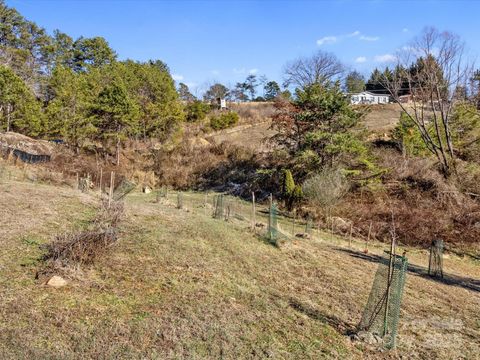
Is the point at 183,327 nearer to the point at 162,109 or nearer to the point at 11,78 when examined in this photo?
the point at 11,78

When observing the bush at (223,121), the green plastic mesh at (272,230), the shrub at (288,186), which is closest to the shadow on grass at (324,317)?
the green plastic mesh at (272,230)

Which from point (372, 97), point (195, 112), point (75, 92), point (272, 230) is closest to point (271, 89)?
point (372, 97)

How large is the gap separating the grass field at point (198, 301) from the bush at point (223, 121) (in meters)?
29.2

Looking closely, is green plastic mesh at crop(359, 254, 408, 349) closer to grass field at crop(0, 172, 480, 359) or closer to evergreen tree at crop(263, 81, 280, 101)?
grass field at crop(0, 172, 480, 359)

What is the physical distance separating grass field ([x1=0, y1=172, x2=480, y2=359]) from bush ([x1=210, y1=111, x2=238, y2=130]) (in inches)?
1151

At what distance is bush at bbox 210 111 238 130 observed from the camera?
38688mm

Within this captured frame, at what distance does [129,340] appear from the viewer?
471cm

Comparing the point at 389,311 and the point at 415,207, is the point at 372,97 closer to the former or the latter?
the point at 415,207

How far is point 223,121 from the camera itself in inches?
1542

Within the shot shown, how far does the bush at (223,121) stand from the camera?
38688 mm

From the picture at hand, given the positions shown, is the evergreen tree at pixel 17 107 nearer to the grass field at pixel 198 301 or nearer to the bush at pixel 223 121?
the bush at pixel 223 121

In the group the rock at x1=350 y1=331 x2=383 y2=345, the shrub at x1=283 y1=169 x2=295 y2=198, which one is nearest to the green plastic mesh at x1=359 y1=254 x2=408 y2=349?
the rock at x1=350 y1=331 x2=383 y2=345

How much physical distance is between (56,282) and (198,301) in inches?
88.5

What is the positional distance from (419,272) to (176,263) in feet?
23.4
